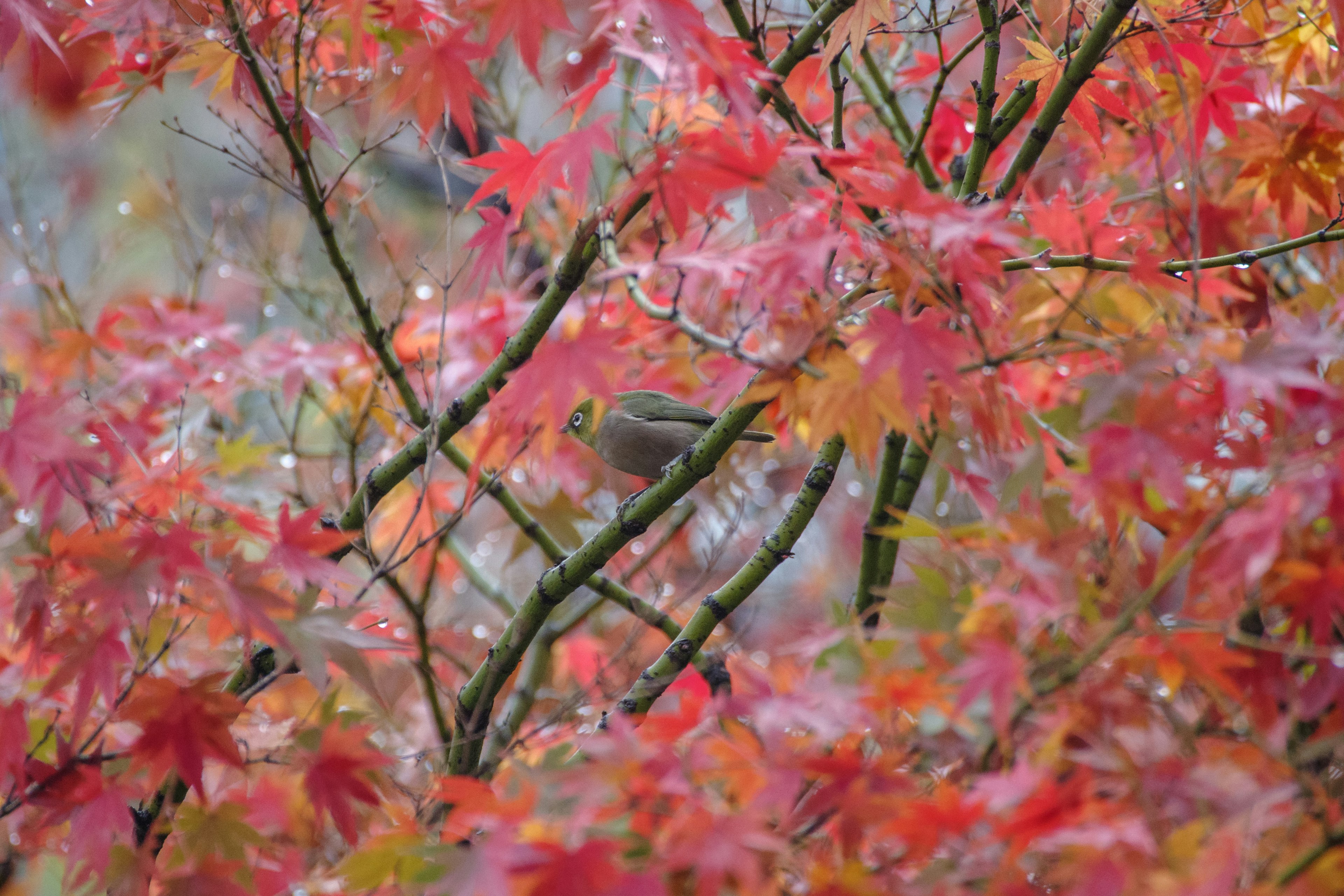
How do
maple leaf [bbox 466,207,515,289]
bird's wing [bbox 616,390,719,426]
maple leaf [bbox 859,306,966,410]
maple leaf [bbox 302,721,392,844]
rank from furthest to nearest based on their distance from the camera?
bird's wing [bbox 616,390,719,426] → maple leaf [bbox 466,207,515,289] → maple leaf [bbox 302,721,392,844] → maple leaf [bbox 859,306,966,410]

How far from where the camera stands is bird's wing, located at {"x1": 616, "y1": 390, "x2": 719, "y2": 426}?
3521mm

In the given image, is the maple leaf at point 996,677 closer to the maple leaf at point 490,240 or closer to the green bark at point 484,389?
the green bark at point 484,389

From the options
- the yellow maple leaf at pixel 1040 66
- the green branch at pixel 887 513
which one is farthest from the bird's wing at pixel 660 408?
the yellow maple leaf at pixel 1040 66

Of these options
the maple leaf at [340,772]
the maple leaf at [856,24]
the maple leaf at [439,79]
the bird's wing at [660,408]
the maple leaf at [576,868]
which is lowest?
the maple leaf at [340,772]

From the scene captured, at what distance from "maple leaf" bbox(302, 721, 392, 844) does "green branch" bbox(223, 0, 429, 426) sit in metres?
1.02

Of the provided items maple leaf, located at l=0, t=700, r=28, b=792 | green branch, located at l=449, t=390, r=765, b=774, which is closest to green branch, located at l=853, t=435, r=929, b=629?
green branch, located at l=449, t=390, r=765, b=774

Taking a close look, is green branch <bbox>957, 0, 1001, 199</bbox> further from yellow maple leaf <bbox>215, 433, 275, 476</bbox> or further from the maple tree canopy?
yellow maple leaf <bbox>215, 433, 275, 476</bbox>

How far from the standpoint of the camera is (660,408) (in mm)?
3590

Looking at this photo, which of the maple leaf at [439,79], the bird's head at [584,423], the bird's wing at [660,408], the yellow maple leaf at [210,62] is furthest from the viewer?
the bird's head at [584,423]

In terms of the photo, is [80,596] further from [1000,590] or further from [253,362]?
[253,362]

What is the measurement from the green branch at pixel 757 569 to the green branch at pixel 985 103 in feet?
2.47

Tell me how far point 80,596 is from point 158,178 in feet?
22.9

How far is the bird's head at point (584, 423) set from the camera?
383 centimetres

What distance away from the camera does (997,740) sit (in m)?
1.55
